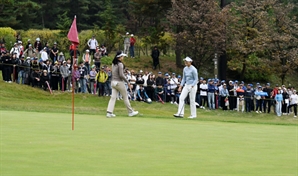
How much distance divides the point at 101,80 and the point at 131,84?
185 centimetres

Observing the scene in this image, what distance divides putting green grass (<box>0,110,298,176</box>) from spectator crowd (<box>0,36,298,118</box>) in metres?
20.5

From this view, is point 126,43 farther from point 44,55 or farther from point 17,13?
point 44,55

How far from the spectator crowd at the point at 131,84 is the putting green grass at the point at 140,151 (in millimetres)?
20547

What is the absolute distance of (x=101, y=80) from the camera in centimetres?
3575

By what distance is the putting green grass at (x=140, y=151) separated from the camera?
8.90 meters

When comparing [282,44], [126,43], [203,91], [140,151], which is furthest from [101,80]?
[140,151]

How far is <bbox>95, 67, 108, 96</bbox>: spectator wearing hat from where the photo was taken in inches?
1401

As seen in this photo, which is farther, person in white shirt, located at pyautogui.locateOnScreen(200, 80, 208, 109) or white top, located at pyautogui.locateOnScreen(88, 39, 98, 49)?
white top, located at pyautogui.locateOnScreen(88, 39, 98, 49)

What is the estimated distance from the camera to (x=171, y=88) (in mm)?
37812

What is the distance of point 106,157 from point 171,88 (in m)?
28.0

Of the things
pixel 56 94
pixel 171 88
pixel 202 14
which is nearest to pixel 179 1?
pixel 202 14

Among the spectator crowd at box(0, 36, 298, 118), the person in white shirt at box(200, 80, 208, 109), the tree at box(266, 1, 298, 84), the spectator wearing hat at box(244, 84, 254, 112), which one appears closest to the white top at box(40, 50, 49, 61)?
the spectator crowd at box(0, 36, 298, 118)

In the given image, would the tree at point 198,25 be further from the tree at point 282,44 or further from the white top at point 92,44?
the white top at point 92,44

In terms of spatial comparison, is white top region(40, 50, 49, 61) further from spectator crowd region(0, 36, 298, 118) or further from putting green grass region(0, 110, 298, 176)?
putting green grass region(0, 110, 298, 176)
